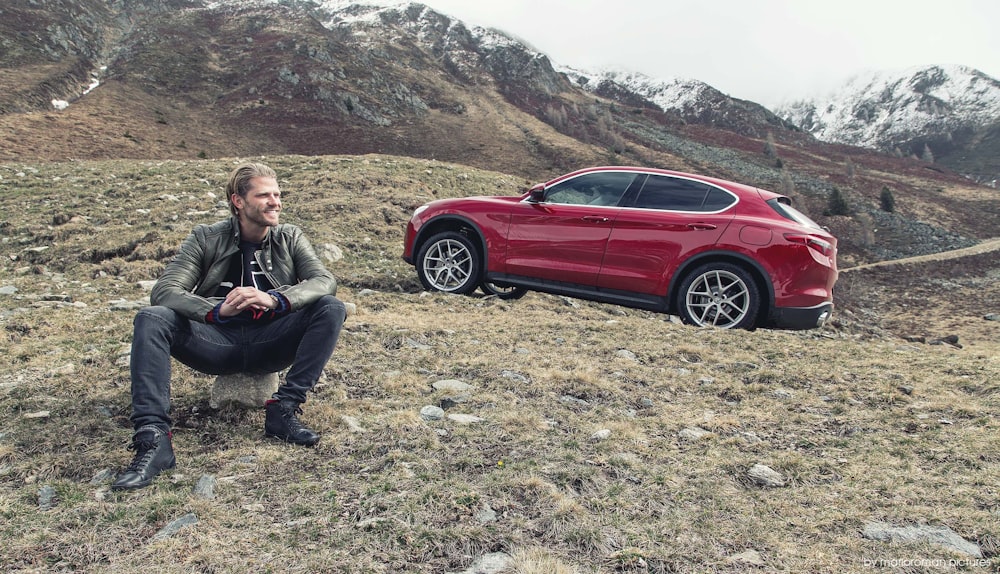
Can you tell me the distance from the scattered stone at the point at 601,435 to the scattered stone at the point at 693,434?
43 centimetres

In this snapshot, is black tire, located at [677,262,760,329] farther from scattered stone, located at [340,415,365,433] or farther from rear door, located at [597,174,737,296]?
scattered stone, located at [340,415,365,433]

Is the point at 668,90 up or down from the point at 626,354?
up

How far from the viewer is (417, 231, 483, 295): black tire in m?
7.27

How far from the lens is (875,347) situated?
586 centimetres

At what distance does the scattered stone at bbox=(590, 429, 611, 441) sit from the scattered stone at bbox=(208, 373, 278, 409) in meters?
2.02

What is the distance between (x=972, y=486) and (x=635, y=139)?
190 feet

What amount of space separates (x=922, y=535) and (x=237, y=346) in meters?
3.40

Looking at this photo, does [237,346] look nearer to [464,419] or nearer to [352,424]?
[352,424]

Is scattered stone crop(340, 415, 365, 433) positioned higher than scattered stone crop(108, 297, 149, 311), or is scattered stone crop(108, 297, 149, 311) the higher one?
scattered stone crop(340, 415, 365, 433)

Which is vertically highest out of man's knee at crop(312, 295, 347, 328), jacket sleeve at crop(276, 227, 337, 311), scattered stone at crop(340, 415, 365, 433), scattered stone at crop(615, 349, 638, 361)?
jacket sleeve at crop(276, 227, 337, 311)

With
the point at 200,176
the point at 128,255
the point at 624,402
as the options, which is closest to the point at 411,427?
the point at 624,402

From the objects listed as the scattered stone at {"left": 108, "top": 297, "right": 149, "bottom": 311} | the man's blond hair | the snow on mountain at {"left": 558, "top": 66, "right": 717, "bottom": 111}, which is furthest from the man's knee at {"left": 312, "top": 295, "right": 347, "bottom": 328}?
the snow on mountain at {"left": 558, "top": 66, "right": 717, "bottom": 111}

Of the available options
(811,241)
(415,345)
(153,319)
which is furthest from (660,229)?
(153,319)

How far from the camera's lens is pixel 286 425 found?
3.13 metres
